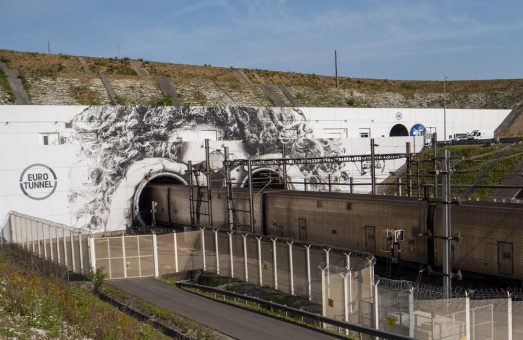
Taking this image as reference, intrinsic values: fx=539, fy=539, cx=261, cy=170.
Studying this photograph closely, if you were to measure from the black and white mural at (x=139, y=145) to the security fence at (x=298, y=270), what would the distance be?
5.87m

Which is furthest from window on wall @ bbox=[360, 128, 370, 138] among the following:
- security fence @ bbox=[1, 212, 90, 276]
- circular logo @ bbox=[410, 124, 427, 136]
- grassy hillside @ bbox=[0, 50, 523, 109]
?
security fence @ bbox=[1, 212, 90, 276]

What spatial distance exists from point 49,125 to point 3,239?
26.2 ft

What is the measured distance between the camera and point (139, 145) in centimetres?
3750

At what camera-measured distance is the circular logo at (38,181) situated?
108ft

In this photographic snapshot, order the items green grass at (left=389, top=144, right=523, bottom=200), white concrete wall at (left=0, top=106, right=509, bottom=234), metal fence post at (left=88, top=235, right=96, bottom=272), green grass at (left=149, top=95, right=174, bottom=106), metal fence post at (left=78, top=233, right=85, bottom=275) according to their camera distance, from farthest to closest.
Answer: green grass at (left=149, top=95, right=174, bottom=106)
green grass at (left=389, top=144, right=523, bottom=200)
white concrete wall at (left=0, top=106, right=509, bottom=234)
metal fence post at (left=78, top=233, right=85, bottom=275)
metal fence post at (left=88, top=235, right=96, bottom=272)

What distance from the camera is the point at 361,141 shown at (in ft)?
151

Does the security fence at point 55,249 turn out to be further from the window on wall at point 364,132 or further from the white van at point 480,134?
the white van at point 480,134

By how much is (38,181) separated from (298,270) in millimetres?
21676

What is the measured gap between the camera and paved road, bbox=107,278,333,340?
14.5 metres

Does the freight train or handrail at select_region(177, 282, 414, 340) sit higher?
the freight train

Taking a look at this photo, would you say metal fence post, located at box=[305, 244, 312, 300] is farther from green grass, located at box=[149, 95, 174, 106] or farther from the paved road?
green grass, located at box=[149, 95, 174, 106]

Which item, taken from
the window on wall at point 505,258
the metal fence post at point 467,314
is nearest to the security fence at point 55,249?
→ the metal fence post at point 467,314

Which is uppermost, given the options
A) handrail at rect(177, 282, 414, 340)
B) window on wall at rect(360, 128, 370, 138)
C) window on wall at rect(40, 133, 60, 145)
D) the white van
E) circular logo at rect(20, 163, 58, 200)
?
window on wall at rect(40, 133, 60, 145)

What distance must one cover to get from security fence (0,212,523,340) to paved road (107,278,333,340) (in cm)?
139
